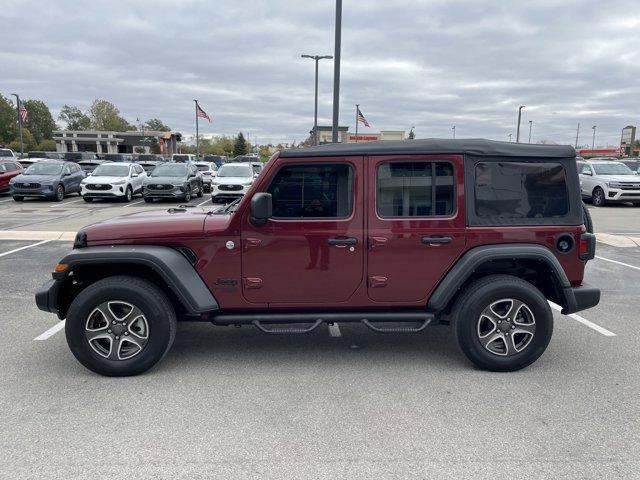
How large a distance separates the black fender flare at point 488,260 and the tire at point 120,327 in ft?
7.13

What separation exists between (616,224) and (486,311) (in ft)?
39.2

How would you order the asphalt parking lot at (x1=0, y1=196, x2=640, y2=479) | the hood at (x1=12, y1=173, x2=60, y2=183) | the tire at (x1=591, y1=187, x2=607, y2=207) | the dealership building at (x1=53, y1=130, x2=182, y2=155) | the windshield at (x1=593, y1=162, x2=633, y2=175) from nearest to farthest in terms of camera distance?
the asphalt parking lot at (x1=0, y1=196, x2=640, y2=479) → the hood at (x1=12, y1=173, x2=60, y2=183) → the tire at (x1=591, y1=187, x2=607, y2=207) → the windshield at (x1=593, y1=162, x2=633, y2=175) → the dealership building at (x1=53, y1=130, x2=182, y2=155)

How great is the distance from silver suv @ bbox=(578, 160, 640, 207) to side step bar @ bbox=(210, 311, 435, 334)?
57.4ft

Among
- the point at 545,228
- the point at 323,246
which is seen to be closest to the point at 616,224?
the point at 545,228

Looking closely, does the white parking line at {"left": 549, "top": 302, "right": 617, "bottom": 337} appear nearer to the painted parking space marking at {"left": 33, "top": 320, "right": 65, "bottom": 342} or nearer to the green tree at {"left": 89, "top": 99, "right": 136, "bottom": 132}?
the painted parking space marking at {"left": 33, "top": 320, "right": 65, "bottom": 342}

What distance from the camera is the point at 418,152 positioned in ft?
13.2

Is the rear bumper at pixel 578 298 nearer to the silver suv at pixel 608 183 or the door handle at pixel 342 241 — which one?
the door handle at pixel 342 241

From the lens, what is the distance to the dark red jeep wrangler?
3959 millimetres

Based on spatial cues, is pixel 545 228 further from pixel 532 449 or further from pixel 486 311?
pixel 532 449

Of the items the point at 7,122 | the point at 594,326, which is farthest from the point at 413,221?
the point at 7,122

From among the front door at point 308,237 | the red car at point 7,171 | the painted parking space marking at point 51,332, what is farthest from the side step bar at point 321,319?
the red car at point 7,171

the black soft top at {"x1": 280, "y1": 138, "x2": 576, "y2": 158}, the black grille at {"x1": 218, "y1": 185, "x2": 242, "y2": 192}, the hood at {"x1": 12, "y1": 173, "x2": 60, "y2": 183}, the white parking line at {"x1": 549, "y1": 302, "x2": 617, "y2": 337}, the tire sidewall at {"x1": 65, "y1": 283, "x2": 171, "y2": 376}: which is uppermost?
the black soft top at {"x1": 280, "y1": 138, "x2": 576, "y2": 158}

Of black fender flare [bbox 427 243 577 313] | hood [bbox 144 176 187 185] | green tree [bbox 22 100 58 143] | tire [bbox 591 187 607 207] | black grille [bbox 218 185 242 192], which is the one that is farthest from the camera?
green tree [bbox 22 100 58 143]

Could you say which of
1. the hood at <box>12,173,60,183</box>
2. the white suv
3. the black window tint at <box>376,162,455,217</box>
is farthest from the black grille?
the black window tint at <box>376,162,455,217</box>
